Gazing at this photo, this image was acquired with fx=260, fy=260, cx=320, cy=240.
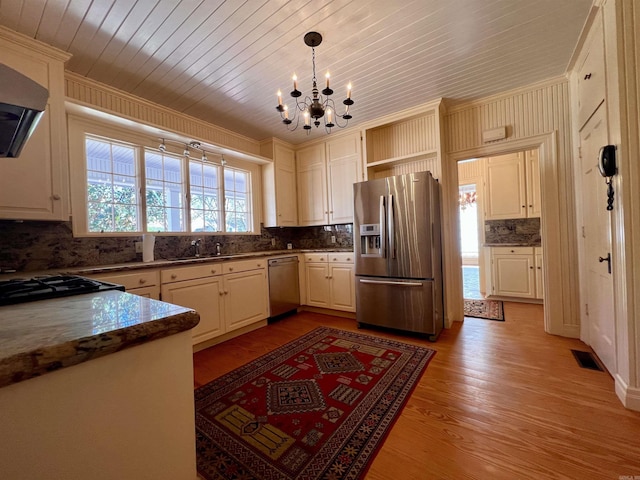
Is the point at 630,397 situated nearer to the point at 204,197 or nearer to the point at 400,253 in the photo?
the point at 400,253

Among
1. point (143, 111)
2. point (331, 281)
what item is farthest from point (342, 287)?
point (143, 111)

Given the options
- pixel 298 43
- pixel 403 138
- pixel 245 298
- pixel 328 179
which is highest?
pixel 298 43

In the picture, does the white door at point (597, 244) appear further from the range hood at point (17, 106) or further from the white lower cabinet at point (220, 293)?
the white lower cabinet at point (220, 293)

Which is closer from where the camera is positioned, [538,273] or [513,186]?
[538,273]

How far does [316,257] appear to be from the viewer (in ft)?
12.3

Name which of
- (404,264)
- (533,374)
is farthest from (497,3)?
(533,374)

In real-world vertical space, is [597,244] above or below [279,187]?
below

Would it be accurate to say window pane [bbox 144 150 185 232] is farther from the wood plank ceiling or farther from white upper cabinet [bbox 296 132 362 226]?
white upper cabinet [bbox 296 132 362 226]

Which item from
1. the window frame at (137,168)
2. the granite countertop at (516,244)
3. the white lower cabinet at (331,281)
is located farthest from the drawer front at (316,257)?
the granite countertop at (516,244)

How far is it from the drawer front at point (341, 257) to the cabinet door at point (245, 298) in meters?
0.92

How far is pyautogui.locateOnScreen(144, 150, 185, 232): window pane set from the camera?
283 centimetres

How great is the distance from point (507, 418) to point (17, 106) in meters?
2.59

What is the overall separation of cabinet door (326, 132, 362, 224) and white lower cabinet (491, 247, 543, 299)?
2.53m

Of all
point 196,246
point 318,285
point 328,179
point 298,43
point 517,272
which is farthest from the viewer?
point 517,272
